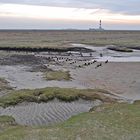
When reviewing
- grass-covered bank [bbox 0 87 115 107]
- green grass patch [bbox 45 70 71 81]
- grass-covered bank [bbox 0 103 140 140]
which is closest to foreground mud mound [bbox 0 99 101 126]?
grass-covered bank [bbox 0 87 115 107]

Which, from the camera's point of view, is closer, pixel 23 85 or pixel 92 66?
pixel 23 85

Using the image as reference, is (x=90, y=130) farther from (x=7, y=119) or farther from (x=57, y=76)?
(x=57, y=76)

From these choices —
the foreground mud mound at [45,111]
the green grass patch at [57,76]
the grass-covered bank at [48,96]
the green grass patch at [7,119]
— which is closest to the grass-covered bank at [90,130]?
the green grass patch at [7,119]

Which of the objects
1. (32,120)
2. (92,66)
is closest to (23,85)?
(32,120)

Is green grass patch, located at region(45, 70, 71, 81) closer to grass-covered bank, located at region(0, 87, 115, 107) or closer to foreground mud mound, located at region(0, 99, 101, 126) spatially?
grass-covered bank, located at region(0, 87, 115, 107)

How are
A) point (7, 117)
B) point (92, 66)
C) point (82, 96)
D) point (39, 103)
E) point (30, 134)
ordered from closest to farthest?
point (30, 134)
point (7, 117)
point (39, 103)
point (82, 96)
point (92, 66)

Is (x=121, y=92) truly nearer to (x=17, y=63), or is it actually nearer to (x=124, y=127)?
(x=124, y=127)
